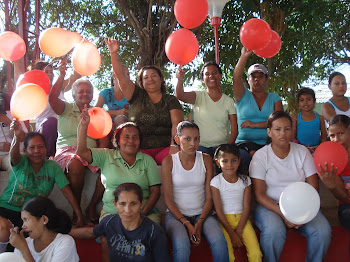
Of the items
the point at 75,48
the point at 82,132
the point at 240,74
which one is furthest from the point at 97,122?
the point at 240,74

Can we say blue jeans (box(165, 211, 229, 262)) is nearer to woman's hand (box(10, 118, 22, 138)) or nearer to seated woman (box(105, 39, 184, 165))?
seated woman (box(105, 39, 184, 165))

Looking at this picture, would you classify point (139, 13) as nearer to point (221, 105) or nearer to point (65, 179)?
point (221, 105)

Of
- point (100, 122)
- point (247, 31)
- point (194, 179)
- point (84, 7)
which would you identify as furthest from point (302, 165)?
point (84, 7)

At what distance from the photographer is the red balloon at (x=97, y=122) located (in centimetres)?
282

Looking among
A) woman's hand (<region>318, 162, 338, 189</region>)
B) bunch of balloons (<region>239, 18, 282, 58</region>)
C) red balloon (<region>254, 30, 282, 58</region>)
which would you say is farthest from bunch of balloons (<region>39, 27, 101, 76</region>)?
woman's hand (<region>318, 162, 338, 189</region>)

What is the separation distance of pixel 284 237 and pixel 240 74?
157 cm

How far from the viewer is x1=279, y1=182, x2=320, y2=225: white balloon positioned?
2.19 meters

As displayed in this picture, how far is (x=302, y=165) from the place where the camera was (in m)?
2.64

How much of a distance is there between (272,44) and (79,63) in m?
1.96

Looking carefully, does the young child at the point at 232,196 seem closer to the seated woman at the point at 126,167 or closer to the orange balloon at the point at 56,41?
the seated woman at the point at 126,167

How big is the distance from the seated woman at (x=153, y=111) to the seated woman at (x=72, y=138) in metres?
0.43

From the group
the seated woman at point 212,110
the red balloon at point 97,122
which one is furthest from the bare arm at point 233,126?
the red balloon at point 97,122

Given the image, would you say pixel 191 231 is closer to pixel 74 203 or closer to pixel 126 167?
pixel 126 167

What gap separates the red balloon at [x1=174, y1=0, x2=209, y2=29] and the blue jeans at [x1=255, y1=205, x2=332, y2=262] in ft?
6.92
